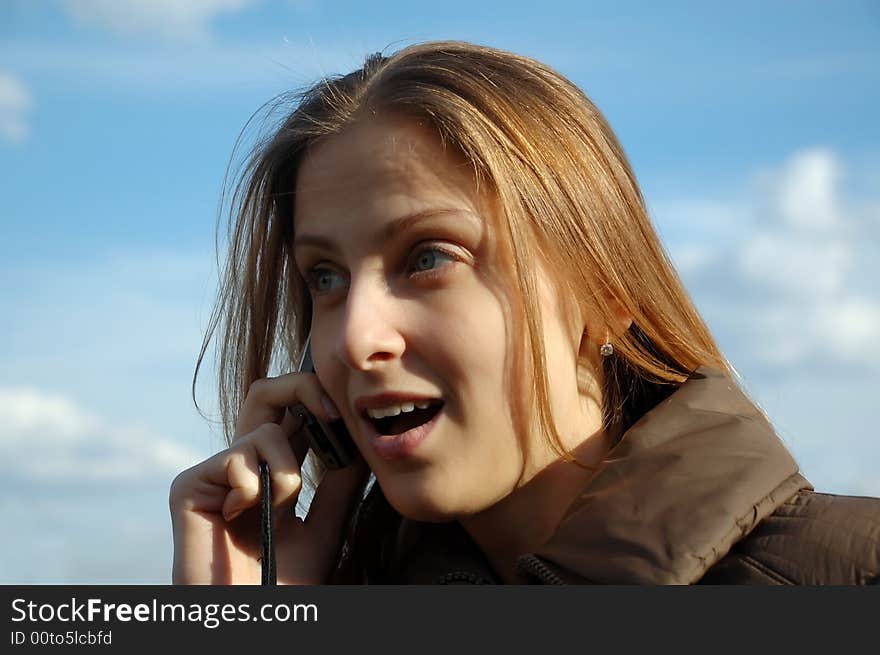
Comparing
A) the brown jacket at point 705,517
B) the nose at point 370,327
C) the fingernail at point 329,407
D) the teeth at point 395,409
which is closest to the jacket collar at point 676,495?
the brown jacket at point 705,517

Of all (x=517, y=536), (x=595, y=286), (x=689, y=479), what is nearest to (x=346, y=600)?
(x=517, y=536)

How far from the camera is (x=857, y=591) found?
105 inches

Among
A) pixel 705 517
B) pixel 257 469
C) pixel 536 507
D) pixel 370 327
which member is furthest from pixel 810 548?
pixel 257 469

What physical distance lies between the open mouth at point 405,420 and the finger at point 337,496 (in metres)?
0.63

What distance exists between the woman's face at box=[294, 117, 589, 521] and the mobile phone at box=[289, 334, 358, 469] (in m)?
0.48

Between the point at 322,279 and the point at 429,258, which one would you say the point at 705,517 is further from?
the point at 322,279

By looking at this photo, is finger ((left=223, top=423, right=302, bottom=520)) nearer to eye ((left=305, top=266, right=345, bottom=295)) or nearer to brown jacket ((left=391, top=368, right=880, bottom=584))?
eye ((left=305, top=266, right=345, bottom=295))

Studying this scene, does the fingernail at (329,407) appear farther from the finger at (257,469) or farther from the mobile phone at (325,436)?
the finger at (257,469)

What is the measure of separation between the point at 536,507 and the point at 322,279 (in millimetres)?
927

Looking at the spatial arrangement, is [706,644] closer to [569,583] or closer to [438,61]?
[569,583]

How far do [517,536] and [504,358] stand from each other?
645mm

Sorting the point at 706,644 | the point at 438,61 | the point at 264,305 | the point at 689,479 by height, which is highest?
the point at 438,61

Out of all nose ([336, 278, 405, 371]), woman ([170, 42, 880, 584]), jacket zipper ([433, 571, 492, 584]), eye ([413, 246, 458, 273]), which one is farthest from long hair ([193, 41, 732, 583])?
jacket zipper ([433, 571, 492, 584])

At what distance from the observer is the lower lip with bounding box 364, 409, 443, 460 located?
10.1 feet
